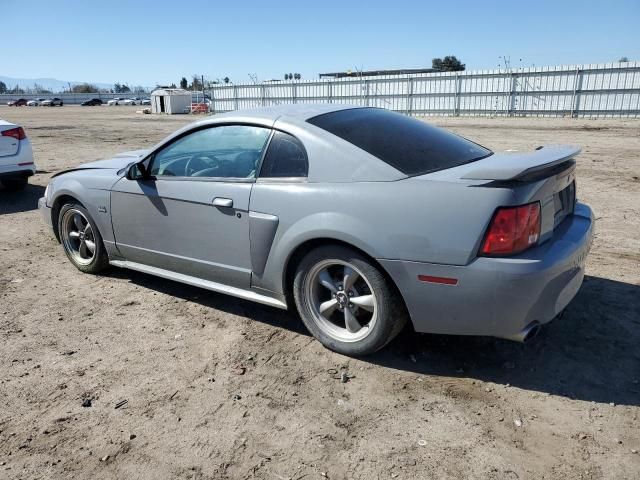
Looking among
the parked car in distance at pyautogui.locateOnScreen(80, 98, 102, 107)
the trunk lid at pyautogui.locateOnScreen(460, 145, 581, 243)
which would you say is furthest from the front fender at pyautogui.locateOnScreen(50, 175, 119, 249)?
the parked car in distance at pyautogui.locateOnScreen(80, 98, 102, 107)

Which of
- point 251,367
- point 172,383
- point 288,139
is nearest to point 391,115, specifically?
point 288,139

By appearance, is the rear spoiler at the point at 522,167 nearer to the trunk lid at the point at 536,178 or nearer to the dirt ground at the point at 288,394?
the trunk lid at the point at 536,178

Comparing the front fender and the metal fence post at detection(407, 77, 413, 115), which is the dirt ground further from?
the metal fence post at detection(407, 77, 413, 115)

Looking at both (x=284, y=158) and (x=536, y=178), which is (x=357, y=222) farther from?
(x=536, y=178)

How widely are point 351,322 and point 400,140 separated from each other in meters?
1.25

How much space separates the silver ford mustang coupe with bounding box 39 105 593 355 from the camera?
2.71m

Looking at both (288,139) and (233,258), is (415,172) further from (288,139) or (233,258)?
(233,258)

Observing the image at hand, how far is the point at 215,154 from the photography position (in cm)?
378

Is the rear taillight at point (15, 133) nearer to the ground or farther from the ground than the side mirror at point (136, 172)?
farther from the ground

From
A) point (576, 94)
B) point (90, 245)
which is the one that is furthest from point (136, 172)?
point (576, 94)

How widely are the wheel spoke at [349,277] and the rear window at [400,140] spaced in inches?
26.7

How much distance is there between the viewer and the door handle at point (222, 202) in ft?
11.5

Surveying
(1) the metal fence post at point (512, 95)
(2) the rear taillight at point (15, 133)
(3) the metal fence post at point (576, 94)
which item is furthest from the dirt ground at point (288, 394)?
(1) the metal fence post at point (512, 95)

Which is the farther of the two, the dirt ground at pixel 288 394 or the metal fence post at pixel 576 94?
the metal fence post at pixel 576 94
